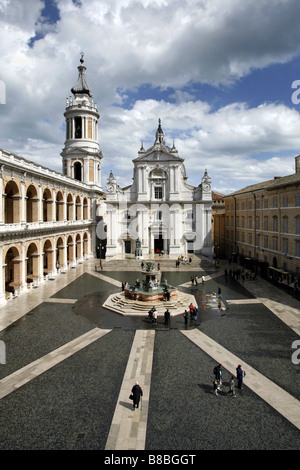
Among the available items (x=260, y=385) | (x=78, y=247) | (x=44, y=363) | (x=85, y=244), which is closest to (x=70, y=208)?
(x=78, y=247)

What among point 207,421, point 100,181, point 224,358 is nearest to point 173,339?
point 224,358

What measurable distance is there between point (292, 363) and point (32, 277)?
2423 centimetres

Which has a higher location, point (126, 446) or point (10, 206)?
point (10, 206)

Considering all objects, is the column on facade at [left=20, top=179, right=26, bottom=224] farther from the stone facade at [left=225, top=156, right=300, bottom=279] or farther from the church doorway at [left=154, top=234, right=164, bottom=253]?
the church doorway at [left=154, top=234, right=164, bottom=253]

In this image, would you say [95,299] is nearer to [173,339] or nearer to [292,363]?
[173,339]

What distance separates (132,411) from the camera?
1022 cm

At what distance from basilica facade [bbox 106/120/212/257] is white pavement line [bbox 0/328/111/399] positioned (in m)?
32.2

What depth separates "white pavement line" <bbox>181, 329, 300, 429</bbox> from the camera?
10.3 metres

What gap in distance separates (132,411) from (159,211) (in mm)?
40694

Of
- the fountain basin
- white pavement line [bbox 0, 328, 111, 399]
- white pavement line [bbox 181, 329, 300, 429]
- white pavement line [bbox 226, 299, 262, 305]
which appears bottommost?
white pavement line [bbox 181, 329, 300, 429]

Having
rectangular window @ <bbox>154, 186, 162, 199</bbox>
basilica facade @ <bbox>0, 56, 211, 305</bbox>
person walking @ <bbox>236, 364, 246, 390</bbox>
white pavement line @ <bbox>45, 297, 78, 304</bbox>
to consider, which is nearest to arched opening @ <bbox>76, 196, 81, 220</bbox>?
basilica facade @ <bbox>0, 56, 211, 305</bbox>

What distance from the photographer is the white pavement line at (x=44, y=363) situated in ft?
39.2

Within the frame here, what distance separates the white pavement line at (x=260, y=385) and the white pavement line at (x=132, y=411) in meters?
3.08

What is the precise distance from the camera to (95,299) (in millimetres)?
24609
